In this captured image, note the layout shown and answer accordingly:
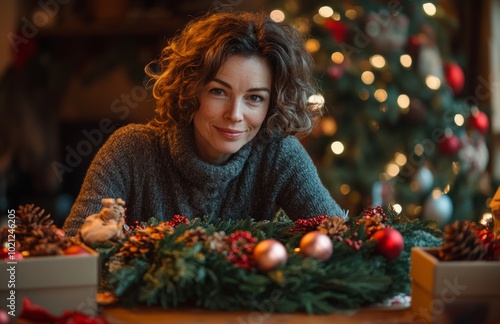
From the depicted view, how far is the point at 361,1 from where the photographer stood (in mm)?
3105

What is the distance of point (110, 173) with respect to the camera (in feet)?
5.54

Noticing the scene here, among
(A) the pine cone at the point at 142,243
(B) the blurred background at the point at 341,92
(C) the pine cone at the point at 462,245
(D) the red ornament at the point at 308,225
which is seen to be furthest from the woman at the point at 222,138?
(B) the blurred background at the point at 341,92

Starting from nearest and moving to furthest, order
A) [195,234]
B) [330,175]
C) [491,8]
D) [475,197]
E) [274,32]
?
[195,234]
[274,32]
[330,175]
[475,197]
[491,8]

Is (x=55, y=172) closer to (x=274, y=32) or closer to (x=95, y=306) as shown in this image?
(x=274, y=32)

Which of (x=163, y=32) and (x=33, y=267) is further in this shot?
(x=163, y=32)

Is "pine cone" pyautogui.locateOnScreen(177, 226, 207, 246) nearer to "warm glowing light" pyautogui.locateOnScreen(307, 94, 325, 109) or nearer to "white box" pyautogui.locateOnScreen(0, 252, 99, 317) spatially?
"white box" pyautogui.locateOnScreen(0, 252, 99, 317)

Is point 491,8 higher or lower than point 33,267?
higher

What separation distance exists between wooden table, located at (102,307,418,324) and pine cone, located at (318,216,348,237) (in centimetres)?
17

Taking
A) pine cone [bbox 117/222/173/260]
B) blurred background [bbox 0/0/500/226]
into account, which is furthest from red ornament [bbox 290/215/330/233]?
blurred background [bbox 0/0/500/226]

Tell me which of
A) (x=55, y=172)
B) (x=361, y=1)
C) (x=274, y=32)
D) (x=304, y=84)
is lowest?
(x=55, y=172)

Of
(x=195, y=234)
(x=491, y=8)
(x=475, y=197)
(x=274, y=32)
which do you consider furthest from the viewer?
(x=491, y=8)

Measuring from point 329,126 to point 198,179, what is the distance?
5.11 feet

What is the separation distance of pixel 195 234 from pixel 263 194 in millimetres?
601

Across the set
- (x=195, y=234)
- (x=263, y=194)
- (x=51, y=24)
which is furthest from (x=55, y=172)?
(x=195, y=234)
